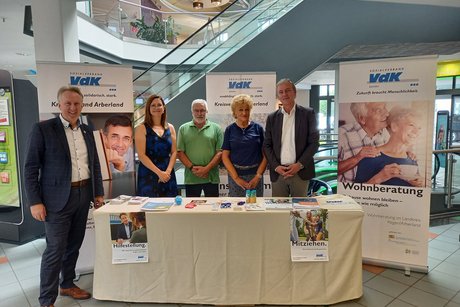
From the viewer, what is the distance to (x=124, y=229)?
231 cm

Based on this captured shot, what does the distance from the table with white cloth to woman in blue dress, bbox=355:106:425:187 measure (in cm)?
84

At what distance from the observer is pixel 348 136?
311 cm

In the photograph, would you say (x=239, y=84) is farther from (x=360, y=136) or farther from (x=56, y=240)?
(x=56, y=240)

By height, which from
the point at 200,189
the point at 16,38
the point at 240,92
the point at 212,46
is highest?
the point at 16,38

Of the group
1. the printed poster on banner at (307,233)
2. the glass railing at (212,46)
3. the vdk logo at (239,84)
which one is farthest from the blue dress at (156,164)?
the glass railing at (212,46)

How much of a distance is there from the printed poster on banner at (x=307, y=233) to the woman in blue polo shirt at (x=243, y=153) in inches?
31.6

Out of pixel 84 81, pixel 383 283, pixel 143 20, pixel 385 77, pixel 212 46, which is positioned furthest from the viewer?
pixel 143 20

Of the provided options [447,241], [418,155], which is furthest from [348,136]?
[447,241]

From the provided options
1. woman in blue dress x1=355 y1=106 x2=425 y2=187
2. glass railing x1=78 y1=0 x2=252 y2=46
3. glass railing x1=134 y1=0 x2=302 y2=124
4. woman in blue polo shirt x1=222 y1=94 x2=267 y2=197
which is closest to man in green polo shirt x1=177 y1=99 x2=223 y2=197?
woman in blue polo shirt x1=222 y1=94 x2=267 y2=197

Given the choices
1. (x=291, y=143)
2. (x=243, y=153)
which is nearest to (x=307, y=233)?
(x=291, y=143)

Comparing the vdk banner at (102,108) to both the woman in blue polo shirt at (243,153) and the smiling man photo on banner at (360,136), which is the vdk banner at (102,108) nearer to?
the woman in blue polo shirt at (243,153)

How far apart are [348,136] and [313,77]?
10474 mm

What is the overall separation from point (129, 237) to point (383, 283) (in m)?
2.19

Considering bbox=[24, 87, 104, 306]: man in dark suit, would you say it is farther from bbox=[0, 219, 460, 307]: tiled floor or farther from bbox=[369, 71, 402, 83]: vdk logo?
bbox=[369, 71, 402, 83]: vdk logo
